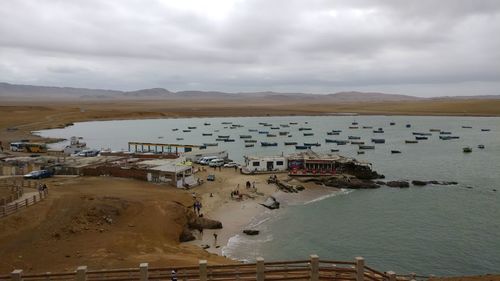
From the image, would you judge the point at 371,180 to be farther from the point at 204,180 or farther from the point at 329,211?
the point at 204,180

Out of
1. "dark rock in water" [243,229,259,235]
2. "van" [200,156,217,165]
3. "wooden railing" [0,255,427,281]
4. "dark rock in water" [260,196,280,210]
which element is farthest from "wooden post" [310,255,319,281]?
"van" [200,156,217,165]

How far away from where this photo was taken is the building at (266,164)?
61.5 metres

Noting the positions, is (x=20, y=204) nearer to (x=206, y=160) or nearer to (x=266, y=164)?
(x=266, y=164)

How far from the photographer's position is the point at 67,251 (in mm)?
26531

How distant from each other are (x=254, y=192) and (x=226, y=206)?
246 inches

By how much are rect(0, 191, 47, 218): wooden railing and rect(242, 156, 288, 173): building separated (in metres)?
29.8

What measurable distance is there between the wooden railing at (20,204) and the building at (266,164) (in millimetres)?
29810

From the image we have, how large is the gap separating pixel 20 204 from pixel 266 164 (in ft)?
115

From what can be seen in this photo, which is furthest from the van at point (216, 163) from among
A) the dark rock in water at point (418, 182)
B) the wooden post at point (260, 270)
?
the wooden post at point (260, 270)

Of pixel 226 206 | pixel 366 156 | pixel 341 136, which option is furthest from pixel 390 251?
pixel 341 136

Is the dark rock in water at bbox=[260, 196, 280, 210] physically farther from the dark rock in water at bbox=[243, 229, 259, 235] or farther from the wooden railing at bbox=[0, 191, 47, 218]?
the wooden railing at bbox=[0, 191, 47, 218]

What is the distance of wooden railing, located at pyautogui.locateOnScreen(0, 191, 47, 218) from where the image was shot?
30188 mm

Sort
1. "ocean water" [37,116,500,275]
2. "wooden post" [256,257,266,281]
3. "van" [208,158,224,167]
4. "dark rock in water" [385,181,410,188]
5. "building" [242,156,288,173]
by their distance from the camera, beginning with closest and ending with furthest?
"wooden post" [256,257,266,281]
"ocean water" [37,116,500,275]
"dark rock in water" [385,181,410,188]
"building" [242,156,288,173]
"van" [208,158,224,167]

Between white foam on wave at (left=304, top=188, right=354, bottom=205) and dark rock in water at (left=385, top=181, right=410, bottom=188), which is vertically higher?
dark rock in water at (left=385, top=181, right=410, bottom=188)
